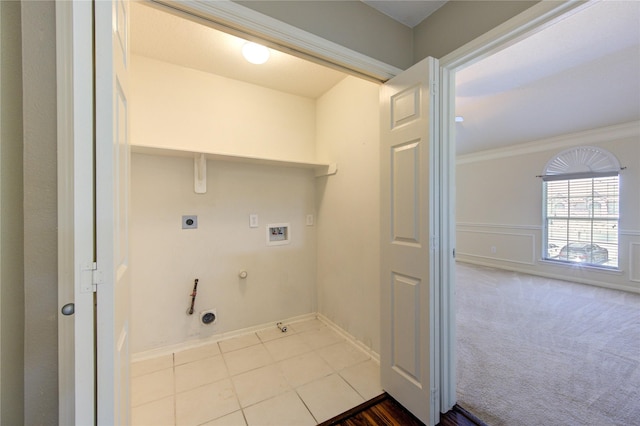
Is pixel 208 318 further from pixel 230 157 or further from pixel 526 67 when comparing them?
pixel 526 67

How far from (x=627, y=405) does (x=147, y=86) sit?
412 centimetres

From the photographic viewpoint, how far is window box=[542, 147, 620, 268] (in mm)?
3951

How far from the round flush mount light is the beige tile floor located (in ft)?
7.98

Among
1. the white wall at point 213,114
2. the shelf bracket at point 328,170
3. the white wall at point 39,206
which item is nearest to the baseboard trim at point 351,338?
the shelf bracket at point 328,170

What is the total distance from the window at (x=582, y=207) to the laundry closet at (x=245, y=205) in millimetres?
4421

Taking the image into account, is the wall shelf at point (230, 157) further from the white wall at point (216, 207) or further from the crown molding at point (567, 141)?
the crown molding at point (567, 141)

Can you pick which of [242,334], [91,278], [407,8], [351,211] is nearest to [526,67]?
[407,8]

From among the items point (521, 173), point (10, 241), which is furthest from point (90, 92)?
point (521, 173)

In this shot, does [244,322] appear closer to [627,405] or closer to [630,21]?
[627,405]

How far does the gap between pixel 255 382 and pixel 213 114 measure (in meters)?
2.30

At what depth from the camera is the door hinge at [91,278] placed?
2.04 ft

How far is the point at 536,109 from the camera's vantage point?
362 centimetres

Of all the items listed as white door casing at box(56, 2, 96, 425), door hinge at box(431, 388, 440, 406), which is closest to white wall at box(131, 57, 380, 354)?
door hinge at box(431, 388, 440, 406)

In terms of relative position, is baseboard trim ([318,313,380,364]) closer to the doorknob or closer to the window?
the doorknob
